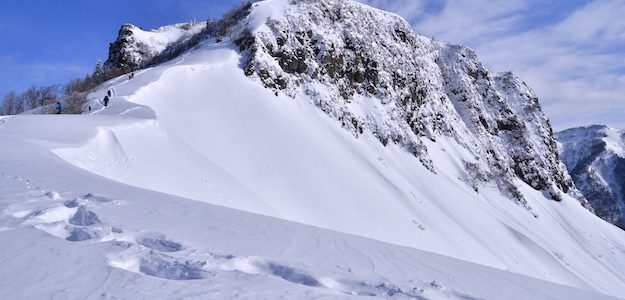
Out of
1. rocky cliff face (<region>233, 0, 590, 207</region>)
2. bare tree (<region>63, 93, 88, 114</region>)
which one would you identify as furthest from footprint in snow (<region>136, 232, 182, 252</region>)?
rocky cliff face (<region>233, 0, 590, 207</region>)

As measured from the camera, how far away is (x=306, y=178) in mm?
26281

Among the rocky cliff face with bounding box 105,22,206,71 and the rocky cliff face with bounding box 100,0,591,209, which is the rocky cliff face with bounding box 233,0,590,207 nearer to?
the rocky cliff face with bounding box 100,0,591,209

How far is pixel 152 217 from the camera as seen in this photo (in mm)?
7320

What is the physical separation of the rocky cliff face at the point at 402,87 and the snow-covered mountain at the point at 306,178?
20 centimetres

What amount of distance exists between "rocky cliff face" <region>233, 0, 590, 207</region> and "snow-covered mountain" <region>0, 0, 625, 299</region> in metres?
0.20

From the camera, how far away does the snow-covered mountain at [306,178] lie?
5.57m

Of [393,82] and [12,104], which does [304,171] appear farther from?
[12,104]

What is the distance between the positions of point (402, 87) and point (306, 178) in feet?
72.4

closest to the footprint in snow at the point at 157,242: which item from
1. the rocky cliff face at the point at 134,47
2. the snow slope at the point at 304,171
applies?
the snow slope at the point at 304,171

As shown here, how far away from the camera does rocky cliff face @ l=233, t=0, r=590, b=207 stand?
3638 centimetres

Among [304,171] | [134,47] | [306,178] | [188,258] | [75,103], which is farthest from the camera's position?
[134,47]

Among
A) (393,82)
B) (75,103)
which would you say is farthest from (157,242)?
(393,82)

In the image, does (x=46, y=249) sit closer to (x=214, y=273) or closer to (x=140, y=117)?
(x=214, y=273)

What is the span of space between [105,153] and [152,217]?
31.5 ft
